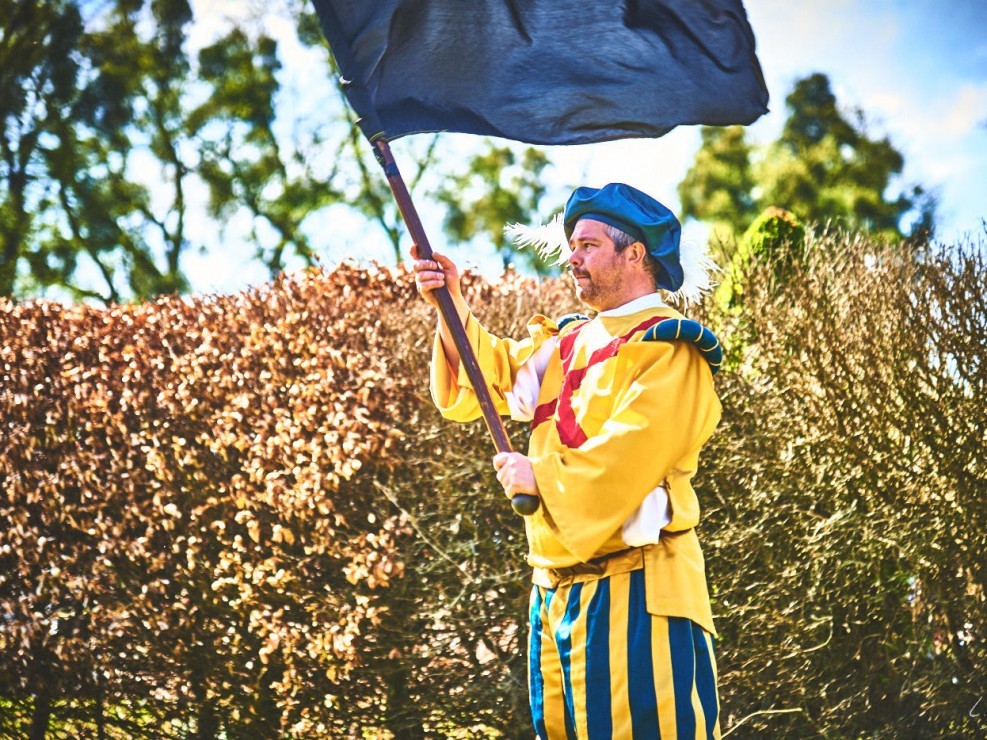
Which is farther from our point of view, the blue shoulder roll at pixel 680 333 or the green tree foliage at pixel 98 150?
the green tree foliage at pixel 98 150

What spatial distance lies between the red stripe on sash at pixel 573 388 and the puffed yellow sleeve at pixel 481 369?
166 millimetres

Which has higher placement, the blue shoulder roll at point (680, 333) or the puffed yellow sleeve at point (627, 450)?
the blue shoulder roll at point (680, 333)

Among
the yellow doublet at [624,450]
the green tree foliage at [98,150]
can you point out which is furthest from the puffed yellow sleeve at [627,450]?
the green tree foliage at [98,150]

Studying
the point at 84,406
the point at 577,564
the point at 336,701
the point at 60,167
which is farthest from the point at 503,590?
the point at 60,167

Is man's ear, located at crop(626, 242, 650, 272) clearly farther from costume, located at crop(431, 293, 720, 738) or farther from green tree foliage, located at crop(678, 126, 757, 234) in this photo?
green tree foliage, located at crop(678, 126, 757, 234)

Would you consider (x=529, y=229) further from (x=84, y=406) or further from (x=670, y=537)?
(x=84, y=406)

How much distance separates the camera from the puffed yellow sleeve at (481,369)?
302 cm

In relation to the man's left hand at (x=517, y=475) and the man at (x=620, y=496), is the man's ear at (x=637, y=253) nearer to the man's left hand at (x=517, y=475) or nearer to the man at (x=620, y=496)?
the man at (x=620, y=496)

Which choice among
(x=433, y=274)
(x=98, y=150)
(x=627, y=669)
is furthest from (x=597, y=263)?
(x=98, y=150)

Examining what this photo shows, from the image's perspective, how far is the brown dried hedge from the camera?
4.58 meters

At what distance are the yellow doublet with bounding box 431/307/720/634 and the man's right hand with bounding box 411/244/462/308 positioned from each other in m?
0.41

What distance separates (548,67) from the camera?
2.97 meters

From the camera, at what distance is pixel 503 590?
179 inches

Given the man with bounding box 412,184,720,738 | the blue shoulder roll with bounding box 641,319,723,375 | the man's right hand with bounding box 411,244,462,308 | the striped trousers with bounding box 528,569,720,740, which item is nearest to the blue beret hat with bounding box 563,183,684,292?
the man with bounding box 412,184,720,738
